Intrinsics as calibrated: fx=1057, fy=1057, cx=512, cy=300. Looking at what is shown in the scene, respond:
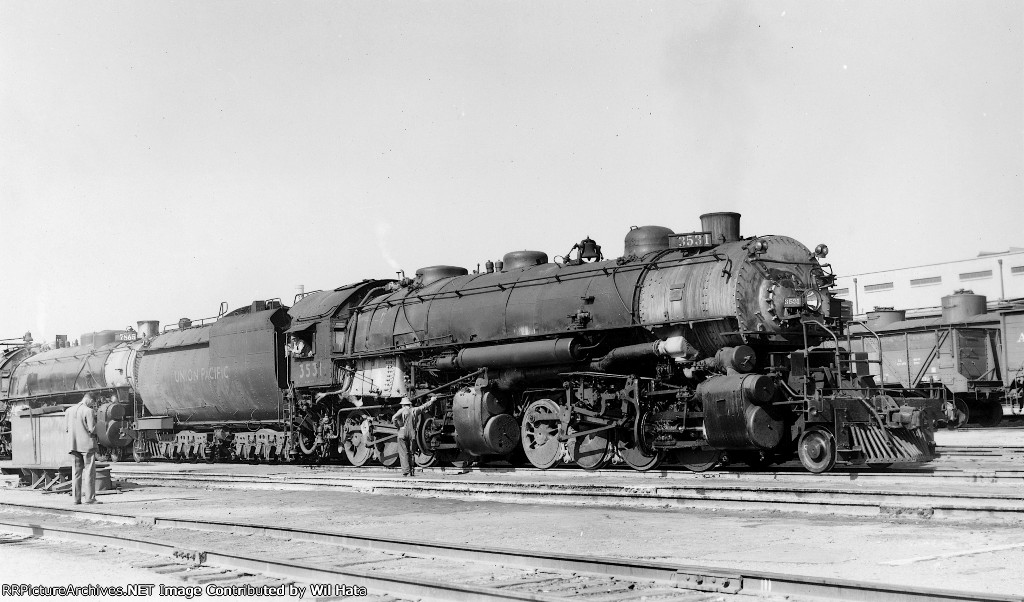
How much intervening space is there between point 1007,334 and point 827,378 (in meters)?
18.1

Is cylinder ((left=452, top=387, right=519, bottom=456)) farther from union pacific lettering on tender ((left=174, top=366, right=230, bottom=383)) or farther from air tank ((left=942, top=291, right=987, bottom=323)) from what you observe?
air tank ((left=942, top=291, right=987, bottom=323))

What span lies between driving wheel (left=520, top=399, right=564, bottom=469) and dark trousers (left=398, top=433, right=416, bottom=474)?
2172mm

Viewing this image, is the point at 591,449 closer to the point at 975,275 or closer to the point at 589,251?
the point at 589,251

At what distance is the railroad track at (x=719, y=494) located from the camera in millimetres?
11086

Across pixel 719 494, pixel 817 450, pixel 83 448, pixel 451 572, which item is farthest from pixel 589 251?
pixel 451 572

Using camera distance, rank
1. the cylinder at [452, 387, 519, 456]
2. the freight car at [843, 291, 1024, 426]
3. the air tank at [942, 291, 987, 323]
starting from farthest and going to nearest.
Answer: the air tank at [942, 291, 987, 323]
the freight car at [843, 291, 1024, 426]
the cylinder at [452, 387, 519, 456]

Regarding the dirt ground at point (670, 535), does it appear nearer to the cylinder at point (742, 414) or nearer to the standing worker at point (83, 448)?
the standing worker at point (83, 448)

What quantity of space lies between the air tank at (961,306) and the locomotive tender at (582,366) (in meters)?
17.8

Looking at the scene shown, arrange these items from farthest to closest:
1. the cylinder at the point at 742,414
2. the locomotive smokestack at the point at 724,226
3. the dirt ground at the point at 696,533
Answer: the locomotive smokestack at the point at 724,226 < the cylinder at the point at 742,414 < the dirt ground at the point at 696,533

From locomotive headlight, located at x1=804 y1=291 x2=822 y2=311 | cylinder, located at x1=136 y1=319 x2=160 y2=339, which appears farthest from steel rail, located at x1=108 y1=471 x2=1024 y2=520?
cylinder, located at x1=136 y1=319 x2=160 y2=339

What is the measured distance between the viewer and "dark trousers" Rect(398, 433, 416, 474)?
65.9 feet

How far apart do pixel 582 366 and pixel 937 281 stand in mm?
50081

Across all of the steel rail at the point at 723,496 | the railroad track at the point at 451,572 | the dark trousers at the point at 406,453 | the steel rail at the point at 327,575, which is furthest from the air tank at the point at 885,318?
the steel rail at the point at 327,575

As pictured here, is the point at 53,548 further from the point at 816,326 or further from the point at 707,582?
the point at 816,326
